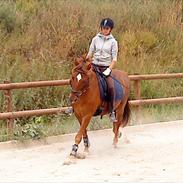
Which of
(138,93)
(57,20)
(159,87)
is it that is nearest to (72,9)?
(57,20)

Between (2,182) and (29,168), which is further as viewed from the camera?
(29,168)

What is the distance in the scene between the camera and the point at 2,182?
743 centimetres

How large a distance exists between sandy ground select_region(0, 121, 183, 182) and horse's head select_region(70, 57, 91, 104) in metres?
1.04

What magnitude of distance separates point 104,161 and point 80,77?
1336mm

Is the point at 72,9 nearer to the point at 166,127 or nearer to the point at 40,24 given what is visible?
the point at 40,24

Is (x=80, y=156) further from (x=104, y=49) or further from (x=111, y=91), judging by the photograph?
(x=104, y=49)

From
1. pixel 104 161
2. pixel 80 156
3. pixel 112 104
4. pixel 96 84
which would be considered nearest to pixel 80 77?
pixel 96 84

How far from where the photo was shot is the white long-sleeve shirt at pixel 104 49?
9.33m

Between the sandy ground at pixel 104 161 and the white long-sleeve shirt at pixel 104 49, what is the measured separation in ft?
4.98

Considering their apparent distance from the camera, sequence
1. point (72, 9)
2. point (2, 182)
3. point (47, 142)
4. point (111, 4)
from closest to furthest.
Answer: point (2, 182) < point (47, 142) < point (72, 9) < point (111, 4)

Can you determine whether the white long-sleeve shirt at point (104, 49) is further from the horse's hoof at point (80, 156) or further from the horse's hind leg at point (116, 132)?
the horse's hoof at point (80, 156)

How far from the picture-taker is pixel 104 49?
Answer: 933 centimetres

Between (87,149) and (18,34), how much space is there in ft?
30.3

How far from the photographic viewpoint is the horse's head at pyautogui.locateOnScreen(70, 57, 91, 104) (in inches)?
340
